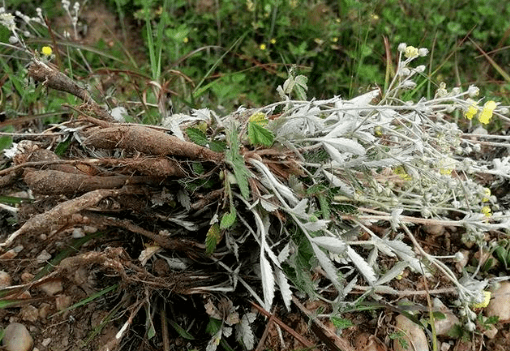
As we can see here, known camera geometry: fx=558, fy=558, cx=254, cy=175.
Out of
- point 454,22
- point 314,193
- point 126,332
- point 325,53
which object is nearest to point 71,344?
point 126,332

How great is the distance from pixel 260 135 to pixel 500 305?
3.47 feet

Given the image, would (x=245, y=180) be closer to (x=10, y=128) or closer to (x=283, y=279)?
(x=283, y=279)

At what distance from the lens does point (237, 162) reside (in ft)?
4.83

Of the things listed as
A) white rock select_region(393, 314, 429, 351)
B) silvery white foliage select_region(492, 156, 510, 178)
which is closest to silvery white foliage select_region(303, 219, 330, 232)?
white rock select_region(393, 314, 429, 351)

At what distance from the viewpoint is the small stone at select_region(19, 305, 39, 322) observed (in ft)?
5.89

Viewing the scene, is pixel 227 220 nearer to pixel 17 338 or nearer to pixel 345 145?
pixel 345 145

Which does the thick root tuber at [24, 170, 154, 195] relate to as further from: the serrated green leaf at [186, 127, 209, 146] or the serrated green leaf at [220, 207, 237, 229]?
the serrated green leaf at [220, 207, 237, 229]

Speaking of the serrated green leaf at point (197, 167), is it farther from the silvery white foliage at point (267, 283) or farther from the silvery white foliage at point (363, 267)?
the silvery white foliage at point (363, 267)

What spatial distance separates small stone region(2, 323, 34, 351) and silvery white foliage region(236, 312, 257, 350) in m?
0.65

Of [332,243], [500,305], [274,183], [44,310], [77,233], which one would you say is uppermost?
[274,183]

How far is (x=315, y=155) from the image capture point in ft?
5.38

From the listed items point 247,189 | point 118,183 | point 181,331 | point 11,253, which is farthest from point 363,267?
point 11,253

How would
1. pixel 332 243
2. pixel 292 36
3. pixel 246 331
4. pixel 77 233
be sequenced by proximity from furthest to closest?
pixel 292 36, pixel 77 233, pixel 246 331, pixel 332 243

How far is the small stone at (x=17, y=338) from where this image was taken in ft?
5.63
